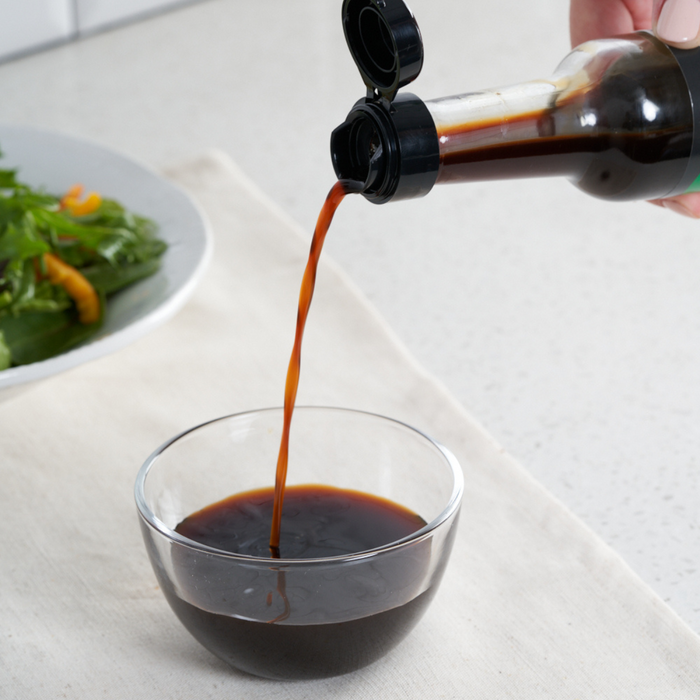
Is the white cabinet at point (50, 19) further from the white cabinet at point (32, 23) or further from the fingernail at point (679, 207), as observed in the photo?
the fingernail at point (679, 207)

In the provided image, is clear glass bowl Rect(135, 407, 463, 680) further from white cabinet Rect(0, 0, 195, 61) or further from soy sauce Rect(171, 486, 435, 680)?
white cabinet Rect(0, 0, 195, 61)

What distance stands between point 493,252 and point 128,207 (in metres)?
0.47

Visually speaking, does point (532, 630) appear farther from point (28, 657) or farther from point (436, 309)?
point (436, 309)

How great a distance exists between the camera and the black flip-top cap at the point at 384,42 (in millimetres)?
473

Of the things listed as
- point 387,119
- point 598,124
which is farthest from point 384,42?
point 598,124

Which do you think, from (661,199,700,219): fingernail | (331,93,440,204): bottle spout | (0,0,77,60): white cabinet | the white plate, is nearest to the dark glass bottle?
(331,93,440,204): bottle spout

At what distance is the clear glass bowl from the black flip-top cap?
24 cm

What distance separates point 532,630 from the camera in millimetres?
592

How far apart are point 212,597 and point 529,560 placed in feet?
0.81

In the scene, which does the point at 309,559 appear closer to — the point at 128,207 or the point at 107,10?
the point at 128,207

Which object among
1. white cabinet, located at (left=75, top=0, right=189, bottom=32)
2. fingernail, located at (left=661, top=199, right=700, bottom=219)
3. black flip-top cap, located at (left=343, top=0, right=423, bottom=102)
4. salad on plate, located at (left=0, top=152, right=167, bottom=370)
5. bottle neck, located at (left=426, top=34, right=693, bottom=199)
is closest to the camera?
black flip-top cap, located at (left=343, top=0, right=423, bottom=102)

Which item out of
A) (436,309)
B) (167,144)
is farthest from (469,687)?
(167,144)

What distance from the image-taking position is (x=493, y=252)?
119 cm

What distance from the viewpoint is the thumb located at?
Answer: 1.94 ft
